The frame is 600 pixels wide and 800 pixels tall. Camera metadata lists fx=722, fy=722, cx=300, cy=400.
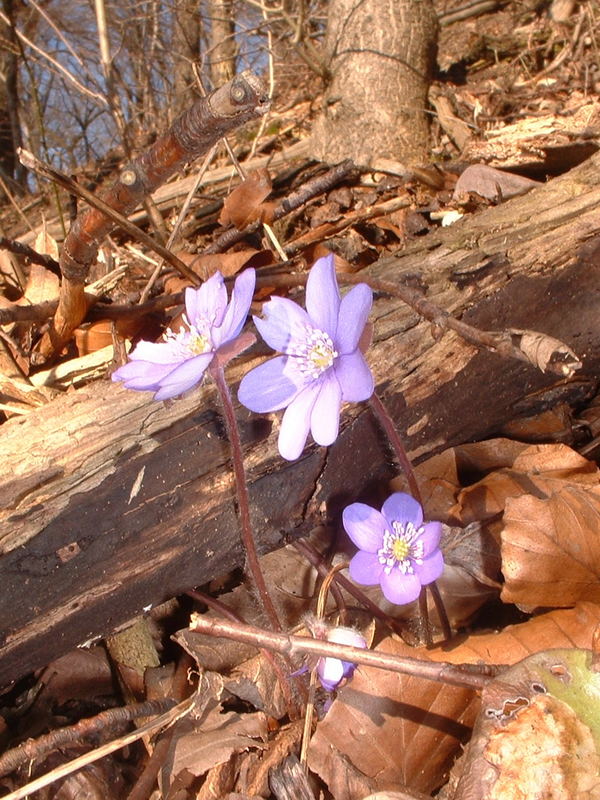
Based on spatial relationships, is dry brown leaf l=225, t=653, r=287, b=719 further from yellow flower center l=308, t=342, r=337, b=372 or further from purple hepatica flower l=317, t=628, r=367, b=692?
yellow flower center l=308, t=342, r=337, b=372

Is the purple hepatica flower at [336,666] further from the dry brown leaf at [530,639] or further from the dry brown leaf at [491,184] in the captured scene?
the dry brown leaf at [491,184]

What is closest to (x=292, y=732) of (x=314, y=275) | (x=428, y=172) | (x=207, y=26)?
(x=314, y=275)

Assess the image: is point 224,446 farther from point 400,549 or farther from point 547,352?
point 547,352

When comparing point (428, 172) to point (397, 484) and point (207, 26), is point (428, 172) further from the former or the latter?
point (207, 26)

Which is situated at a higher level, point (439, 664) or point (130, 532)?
point (130, 532)

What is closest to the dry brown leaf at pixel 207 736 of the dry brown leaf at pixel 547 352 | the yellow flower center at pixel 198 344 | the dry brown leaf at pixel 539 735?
the dry brown leaf at pixel 539 735

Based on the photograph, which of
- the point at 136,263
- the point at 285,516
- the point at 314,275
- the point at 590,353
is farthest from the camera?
the point at 136,263
